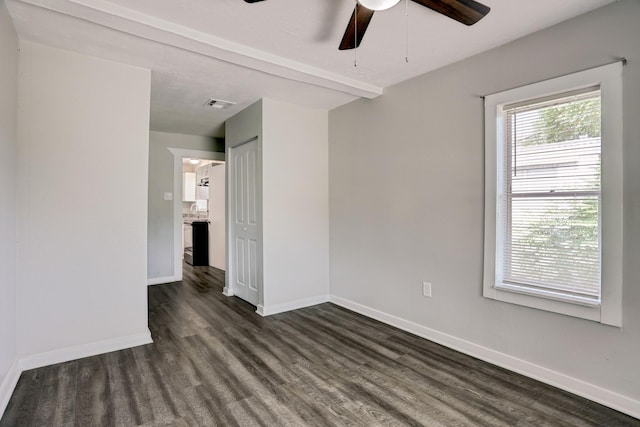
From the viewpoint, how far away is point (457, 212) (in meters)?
2.80

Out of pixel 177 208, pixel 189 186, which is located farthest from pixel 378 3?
pixel 189 186

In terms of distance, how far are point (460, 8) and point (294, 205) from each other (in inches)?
102

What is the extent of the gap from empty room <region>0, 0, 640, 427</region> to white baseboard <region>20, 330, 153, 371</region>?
0.01 m

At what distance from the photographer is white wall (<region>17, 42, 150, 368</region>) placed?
95.3 inches

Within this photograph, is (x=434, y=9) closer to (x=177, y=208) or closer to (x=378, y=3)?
(x=378, y=3)

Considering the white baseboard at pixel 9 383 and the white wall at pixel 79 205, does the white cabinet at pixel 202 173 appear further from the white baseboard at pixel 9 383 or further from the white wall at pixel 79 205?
the white baseboard at pixel 9 383

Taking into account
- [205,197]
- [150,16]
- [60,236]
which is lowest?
[60,236]

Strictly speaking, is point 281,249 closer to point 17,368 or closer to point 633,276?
point 17,368

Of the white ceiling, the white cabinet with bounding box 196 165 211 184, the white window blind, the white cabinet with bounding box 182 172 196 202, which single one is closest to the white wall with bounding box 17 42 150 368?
the white ceiling

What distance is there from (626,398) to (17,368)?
3931mm

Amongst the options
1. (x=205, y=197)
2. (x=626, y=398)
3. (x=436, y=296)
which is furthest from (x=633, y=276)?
(x=205, y=197)

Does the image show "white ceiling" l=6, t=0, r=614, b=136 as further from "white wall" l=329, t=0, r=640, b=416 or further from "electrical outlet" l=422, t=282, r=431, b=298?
"electrical outlet" l=422, t=282, r=431, b=298

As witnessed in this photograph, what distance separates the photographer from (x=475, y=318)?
269cm

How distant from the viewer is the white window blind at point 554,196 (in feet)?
6.92
